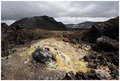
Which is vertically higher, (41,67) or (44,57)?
(44,57)

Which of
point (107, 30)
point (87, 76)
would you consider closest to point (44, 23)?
point (107, 30)

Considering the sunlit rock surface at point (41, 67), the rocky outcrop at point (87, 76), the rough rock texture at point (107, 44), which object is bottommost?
the rocky outcrop at point (87, 76)

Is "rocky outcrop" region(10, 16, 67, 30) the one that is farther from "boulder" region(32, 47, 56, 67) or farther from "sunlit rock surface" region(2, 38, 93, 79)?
"boulder" region(32, 47, 56, 67)

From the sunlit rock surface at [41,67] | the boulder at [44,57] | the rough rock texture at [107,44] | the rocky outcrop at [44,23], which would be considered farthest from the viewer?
the rocky outcrop at [44,23]

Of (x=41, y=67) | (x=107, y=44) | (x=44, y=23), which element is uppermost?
(x=44, y=23)

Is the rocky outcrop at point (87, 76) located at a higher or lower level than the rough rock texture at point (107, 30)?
lower

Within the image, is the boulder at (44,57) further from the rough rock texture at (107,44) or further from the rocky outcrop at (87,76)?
the rough rock texture at (107,44)

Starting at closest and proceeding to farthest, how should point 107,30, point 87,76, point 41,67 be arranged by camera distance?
point 87,76, point 41,67, point 107,30

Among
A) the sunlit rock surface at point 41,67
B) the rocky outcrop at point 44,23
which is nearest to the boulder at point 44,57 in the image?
the sunlit rock surface at point 41,67

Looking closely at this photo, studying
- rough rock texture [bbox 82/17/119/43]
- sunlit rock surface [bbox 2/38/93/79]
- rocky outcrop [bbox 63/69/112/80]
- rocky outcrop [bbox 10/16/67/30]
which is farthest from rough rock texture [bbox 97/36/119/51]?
rocky outcrop [bbox 10/16/67/30]

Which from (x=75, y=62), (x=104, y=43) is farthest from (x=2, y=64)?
(x=104, y=43)

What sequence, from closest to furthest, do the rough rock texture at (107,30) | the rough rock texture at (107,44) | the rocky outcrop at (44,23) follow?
the rough rock texture at (107,44) → the rough rock texture at (107,30) → the rocky outcrop at (44,23)

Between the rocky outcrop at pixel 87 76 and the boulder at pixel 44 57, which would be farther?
the boulder at pixel 44 57

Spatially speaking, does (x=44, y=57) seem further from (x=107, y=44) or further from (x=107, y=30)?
(x=107, y=30)
